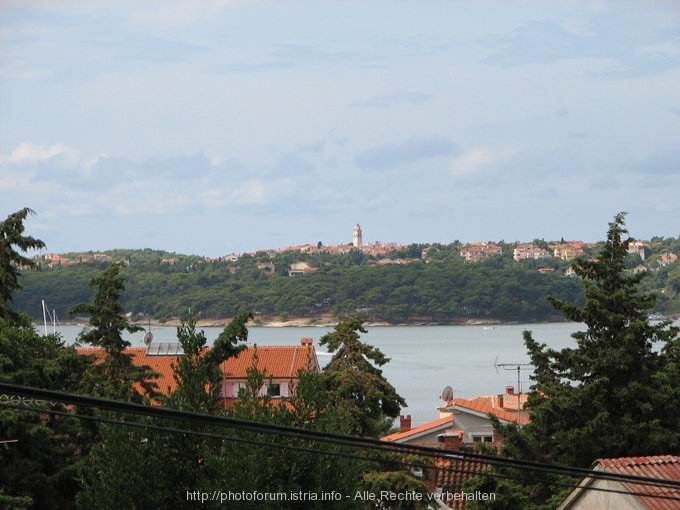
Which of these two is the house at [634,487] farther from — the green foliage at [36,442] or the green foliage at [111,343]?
the green foliage at [111,343]

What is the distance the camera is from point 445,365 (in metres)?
81.0

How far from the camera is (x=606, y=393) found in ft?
52.5

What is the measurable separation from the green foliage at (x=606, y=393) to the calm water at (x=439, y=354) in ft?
69.2

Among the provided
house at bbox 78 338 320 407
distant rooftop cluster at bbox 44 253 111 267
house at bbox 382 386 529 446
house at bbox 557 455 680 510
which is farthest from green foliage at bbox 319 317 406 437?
distant rooftop cluster at bbox 44 253 111 267

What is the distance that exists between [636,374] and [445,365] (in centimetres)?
6538

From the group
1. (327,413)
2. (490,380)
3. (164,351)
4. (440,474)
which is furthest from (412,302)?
(327,413)

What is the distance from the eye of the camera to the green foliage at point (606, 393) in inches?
604

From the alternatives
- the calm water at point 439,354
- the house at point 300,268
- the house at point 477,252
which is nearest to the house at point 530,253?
the house at point 477,252

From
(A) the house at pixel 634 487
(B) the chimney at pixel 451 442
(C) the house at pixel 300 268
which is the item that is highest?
(C) the house at pixel 300 268

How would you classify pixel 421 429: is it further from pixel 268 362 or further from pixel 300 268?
pixel 300 268

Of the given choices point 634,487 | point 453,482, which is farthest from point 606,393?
point 634,487

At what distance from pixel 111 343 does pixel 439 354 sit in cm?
7310

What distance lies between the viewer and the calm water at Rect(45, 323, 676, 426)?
2411 inches

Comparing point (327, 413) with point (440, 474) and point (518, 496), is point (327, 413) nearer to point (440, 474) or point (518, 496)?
point (518, 496)
